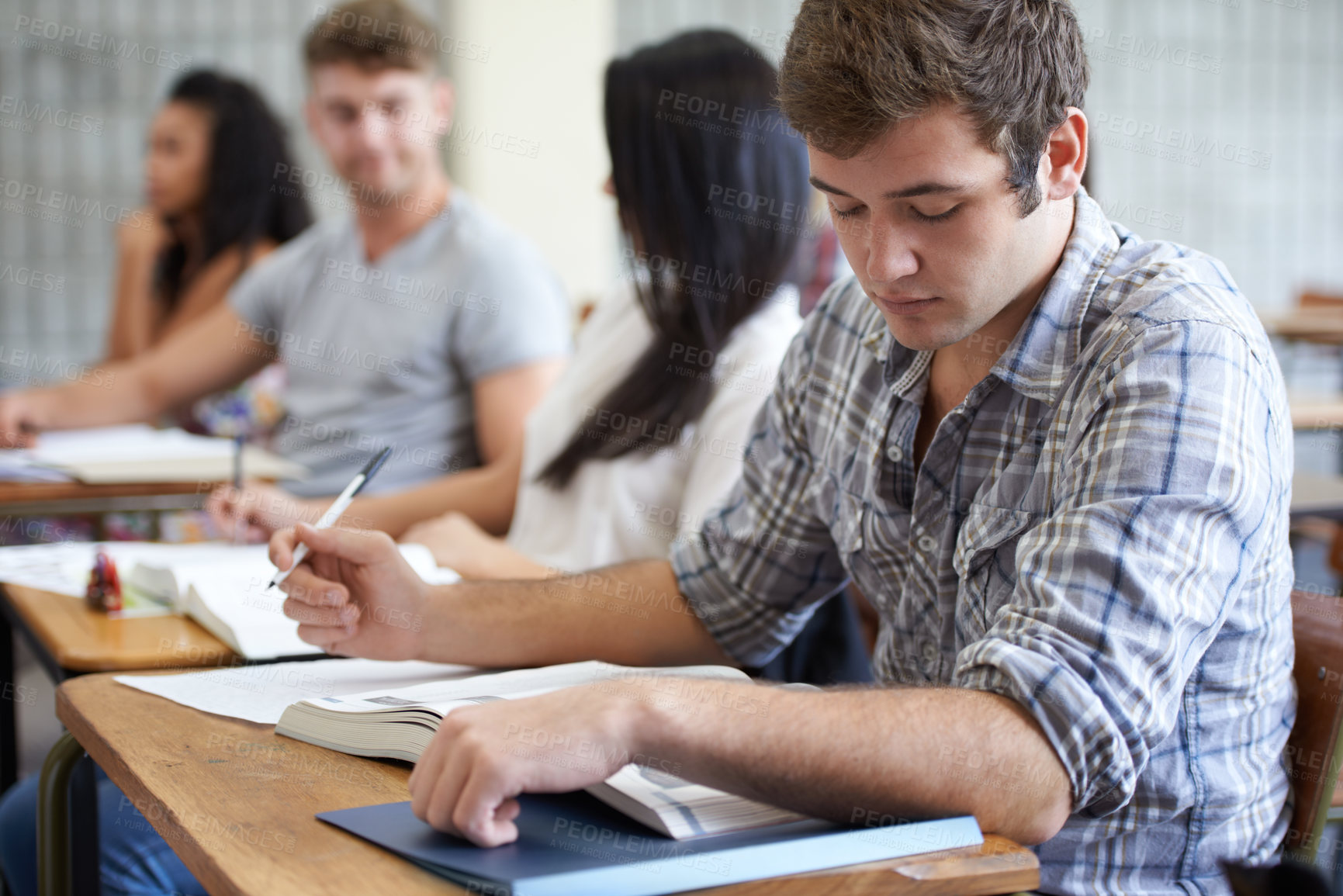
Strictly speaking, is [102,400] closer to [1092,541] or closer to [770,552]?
[770,552]

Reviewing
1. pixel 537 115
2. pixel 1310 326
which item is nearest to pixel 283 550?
pixel 537 115

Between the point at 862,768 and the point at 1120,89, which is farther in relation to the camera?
the point at 1120,89

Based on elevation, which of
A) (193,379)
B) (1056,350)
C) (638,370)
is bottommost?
(193,379)

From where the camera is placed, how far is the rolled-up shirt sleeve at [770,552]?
1188 millimetres

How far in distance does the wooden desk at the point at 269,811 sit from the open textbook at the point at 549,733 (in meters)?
0.02

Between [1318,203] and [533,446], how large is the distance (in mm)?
4668

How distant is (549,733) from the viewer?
2.24 feet

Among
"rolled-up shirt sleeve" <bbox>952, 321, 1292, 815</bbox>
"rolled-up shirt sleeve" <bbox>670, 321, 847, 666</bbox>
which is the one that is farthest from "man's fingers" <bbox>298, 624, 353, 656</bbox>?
"rolled-up shirt sleeve" <bbox>952, 321, 1292, 815</bbox>

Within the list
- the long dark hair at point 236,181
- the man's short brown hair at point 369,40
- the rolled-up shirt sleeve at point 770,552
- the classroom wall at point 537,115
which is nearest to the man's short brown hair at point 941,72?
the rolled-up shirt sleeve at point 770,552

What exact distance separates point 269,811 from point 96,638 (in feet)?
1.72

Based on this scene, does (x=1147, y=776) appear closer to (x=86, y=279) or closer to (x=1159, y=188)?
(x=86, y=279)

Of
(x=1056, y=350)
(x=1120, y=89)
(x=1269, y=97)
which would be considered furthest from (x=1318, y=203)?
(x=1056, y=350)

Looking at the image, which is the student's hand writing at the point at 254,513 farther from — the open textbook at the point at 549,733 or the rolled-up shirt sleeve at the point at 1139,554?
the rolled-up shirt sleeve at the point at 1139,554

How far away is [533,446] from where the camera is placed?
178 cm
